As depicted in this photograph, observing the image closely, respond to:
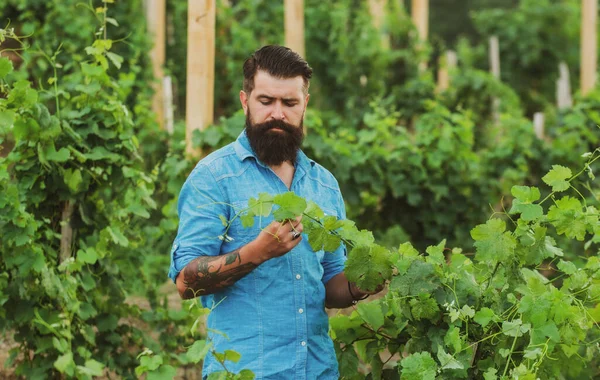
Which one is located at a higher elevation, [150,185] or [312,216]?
[312,216]

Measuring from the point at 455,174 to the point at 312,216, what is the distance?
15.7ft

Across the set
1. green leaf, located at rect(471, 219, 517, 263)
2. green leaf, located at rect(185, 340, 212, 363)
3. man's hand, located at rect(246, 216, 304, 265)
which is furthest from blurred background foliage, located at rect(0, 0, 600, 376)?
green leaf, located at rect(185, 340, 212, 363)

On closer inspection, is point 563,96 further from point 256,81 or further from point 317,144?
point 256,81

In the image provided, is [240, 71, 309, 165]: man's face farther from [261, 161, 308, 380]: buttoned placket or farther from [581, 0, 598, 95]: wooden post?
[581, 0, 598, 95]: wooden post

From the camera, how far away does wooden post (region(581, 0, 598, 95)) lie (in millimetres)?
11062

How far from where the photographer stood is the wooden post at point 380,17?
12.4m

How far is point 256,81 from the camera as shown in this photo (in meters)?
3.00

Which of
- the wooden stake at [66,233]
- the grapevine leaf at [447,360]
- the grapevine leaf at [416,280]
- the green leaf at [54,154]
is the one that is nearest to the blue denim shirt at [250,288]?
the grapevine leaf at [416,280]

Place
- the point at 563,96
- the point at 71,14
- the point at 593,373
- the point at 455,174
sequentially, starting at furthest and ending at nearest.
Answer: the point at 563,96 → the point at 71,14 → the point at 455,174 → the point at 593,373

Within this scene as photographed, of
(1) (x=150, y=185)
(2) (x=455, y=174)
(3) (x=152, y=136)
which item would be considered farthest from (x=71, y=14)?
(1) (x=150, y=185)

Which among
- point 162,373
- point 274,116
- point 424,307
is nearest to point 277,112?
point 274,116

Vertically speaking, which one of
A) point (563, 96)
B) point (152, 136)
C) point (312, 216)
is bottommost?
point (563, 96)

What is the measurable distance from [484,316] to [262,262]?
65 cm

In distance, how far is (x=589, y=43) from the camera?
11195mm
